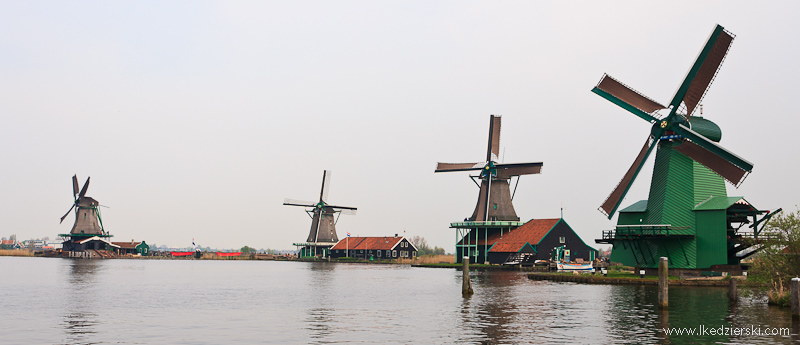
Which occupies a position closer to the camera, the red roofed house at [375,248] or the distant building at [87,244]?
the red roofed house at [375,248]

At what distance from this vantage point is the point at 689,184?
4662 cm

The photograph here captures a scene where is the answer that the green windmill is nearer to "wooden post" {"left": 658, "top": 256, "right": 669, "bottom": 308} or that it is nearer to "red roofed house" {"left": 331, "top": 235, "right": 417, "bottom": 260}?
"wooden post" {"left": 658, "top": 256, "right": 669, "bottom": 308}

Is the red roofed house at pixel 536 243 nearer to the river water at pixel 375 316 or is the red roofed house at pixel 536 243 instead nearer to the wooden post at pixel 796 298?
the river water at pixel 375 316

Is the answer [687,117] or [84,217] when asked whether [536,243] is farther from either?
[84,217]

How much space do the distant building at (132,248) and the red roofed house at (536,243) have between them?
Answer: 80.8m

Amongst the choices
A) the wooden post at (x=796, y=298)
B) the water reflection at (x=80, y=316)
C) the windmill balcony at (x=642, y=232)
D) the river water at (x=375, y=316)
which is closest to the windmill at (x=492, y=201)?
the windmill balcony at (x=642, y=232)

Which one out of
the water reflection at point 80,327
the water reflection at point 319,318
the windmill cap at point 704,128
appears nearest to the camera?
the water reflection at point 80,327

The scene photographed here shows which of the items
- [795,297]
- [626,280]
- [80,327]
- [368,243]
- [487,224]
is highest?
[487,224]

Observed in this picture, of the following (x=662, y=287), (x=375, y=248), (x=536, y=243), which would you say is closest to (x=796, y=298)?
(x=662, y=287)

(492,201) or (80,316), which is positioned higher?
(492,201)

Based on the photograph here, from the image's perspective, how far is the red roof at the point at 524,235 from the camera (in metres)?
75.2

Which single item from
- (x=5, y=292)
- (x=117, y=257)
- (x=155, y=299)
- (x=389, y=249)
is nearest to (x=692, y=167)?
(x=155, y=299)

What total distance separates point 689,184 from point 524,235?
31554 mm

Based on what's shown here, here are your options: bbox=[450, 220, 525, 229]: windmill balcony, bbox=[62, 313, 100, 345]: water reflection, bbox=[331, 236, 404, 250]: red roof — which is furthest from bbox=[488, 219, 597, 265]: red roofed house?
bbox=[62, 313, 100, 345]: water reflection
